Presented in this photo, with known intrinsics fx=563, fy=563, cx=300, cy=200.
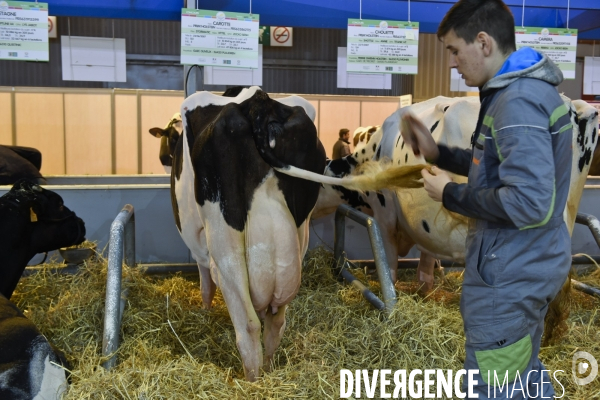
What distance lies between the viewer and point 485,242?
5.92 feet

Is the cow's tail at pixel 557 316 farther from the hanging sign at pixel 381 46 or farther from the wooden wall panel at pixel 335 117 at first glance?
the wooden wall panel at pixel 335 117

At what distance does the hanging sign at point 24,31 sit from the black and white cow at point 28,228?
3.03 feet

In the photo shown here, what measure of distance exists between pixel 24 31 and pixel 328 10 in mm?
2403

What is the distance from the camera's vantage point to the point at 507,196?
1.62 metres

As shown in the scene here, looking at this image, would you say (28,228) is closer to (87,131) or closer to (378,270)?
(378,270)

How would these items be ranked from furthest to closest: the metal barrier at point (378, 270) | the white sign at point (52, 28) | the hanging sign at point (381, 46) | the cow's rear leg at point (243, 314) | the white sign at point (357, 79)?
the white sign at point (52, 28)
the white sign at point (357, 79)
the hanging sign at point (381, 46)
the metal barrier at point (378, 270)
the cow's rear leg at point (243, 314)

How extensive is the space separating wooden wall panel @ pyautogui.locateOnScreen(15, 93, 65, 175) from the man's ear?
11268 millimetres

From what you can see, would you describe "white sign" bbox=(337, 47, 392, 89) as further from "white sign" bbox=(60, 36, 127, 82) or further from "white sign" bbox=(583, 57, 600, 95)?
"white sign" bbox=(583, 57, 600, 95)

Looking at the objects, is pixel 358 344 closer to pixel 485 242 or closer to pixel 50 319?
pixel 485 242

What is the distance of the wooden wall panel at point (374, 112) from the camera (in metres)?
12.9

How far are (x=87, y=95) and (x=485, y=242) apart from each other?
449 inches

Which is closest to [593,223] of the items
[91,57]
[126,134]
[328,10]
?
[328,10]

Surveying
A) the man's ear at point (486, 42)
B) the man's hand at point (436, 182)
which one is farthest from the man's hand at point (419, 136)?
the man's ear at point (486, 42)

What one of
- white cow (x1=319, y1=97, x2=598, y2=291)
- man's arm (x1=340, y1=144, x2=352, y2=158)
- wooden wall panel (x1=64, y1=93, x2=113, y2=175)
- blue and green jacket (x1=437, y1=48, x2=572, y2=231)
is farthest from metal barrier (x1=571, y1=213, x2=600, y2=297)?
wooden wall panel (x1=64, y1=93, x2=113, y2=175)
